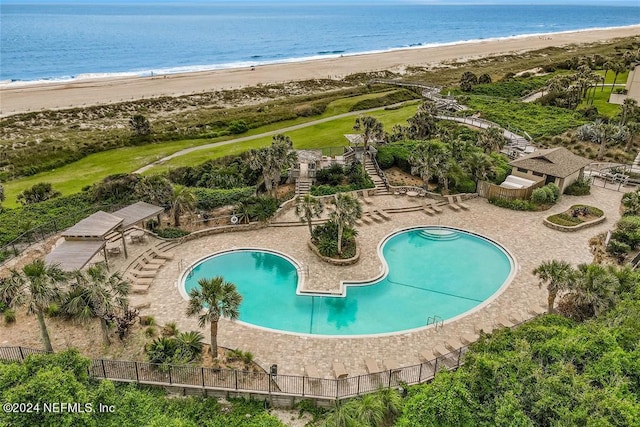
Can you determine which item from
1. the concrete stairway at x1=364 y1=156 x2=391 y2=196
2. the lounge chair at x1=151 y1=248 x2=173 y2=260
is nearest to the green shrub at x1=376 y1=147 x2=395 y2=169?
the concrete stairway at x1=364 y1=156 x2=391 y2=196

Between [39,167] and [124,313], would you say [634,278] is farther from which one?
[39,167]

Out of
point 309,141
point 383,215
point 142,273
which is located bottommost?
point 142,273

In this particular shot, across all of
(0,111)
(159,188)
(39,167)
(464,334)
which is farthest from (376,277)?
(0,111)

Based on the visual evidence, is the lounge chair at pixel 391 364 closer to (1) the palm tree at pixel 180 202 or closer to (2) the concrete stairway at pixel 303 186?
(1) the palm tree at pixel 180 202

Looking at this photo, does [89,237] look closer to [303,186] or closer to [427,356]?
[303,186]

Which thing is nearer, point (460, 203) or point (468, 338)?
point (468, 338)

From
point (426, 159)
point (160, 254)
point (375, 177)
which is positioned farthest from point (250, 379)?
point (375, 177)
